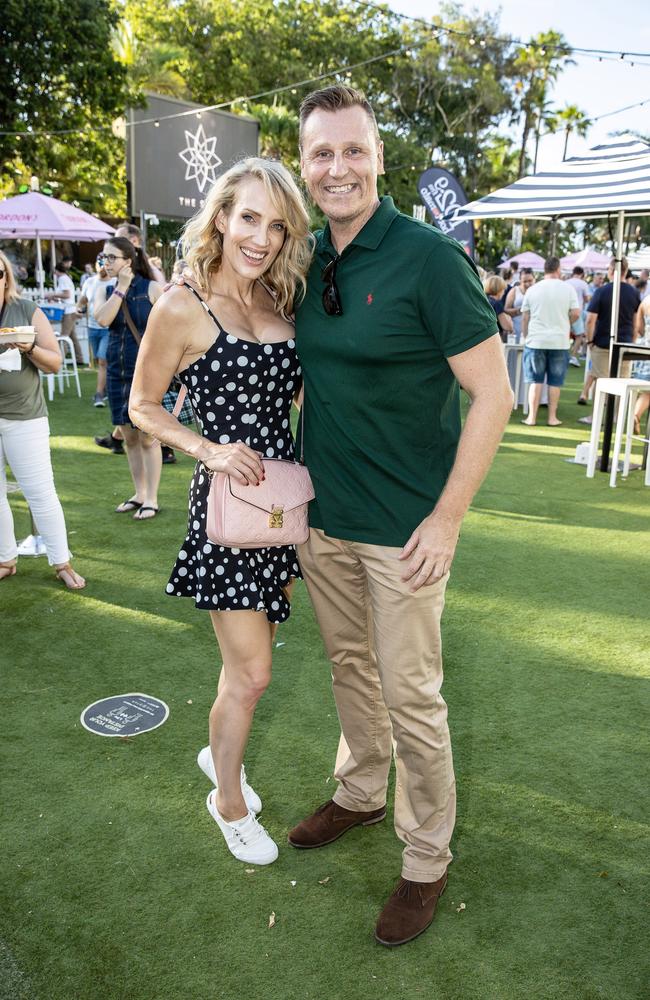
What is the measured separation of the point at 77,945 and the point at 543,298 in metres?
9.33

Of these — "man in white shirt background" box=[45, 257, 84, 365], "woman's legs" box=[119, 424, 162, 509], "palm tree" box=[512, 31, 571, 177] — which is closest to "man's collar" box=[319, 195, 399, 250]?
"woman's legs" box=[119, 424, 162, 509]

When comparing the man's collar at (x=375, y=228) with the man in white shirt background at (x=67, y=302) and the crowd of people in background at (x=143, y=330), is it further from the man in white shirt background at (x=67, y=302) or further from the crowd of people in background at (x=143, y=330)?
the man in white shirt background at (x=67, y=302)

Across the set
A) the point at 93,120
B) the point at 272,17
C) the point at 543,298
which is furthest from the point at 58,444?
the point at 272,17

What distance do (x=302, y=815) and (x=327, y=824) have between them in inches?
6.1

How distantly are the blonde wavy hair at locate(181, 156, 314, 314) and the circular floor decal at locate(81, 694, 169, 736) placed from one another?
1.94 m

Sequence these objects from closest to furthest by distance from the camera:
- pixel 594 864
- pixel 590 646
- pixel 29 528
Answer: pixel 594 864 < pixel 590 646 < pixel 29 528

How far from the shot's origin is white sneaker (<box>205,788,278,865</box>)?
2.61 metres

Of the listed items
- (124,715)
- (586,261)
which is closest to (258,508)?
(124,715)

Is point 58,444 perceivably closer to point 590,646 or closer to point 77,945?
point 590,646

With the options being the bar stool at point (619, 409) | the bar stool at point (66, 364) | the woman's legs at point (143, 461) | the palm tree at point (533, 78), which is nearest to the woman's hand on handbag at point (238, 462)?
the woman's legs at point (143, 461)

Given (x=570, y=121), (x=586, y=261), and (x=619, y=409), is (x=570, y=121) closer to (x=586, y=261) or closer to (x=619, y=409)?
(x=586, y=261)

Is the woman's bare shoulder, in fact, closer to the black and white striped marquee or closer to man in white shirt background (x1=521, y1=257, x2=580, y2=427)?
the black and white striped marquee

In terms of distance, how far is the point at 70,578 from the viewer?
195 inches

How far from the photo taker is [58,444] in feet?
29.4
